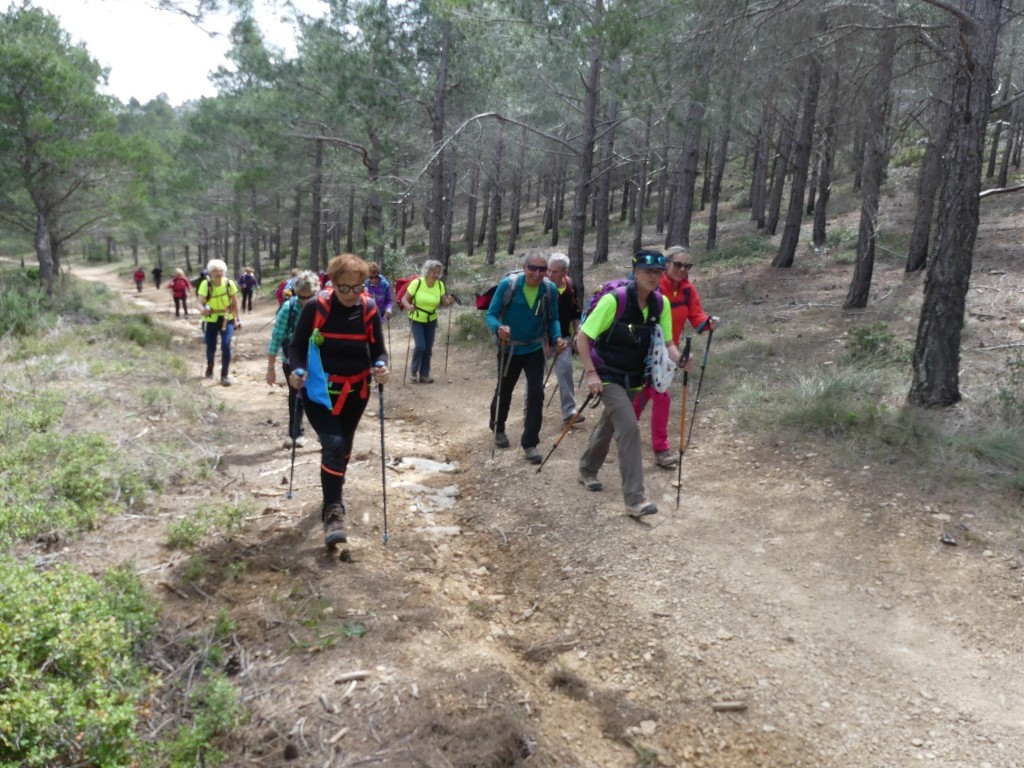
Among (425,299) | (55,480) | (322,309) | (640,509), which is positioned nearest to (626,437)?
(640,509)

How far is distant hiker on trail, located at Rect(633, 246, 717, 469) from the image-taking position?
6.43 meters

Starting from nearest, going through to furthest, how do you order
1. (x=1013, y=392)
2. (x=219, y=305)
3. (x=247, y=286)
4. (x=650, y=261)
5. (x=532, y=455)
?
(x=650, y=261)
(x=532, y=455)
(x=1013, y=392)
(x=219, y=305)
(x=247, y=286)

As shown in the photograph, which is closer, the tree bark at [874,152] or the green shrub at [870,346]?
the tree bark at [874,152]

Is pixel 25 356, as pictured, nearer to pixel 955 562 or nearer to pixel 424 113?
pixel 955 562

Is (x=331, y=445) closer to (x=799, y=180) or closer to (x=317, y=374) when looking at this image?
(x=317, y=374)

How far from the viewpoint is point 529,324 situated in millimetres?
6801

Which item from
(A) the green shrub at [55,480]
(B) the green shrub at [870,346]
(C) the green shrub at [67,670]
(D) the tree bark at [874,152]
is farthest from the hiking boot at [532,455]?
(D) the tree bark at [874,152]

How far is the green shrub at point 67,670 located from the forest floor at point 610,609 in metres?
0.44

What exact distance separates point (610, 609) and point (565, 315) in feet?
12.1

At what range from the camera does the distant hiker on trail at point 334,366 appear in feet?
15.6

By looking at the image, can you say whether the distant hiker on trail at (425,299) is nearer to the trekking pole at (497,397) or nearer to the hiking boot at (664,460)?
the trekking pole at (497,397)

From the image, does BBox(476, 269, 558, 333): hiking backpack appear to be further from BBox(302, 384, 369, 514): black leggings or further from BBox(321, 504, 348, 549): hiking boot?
BBox(321, 504, 348, 549): hiking boot

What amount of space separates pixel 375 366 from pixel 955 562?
13.9 ft

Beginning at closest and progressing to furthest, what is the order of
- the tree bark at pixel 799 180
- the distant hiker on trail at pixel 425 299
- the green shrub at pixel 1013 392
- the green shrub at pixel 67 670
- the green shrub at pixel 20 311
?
the green shrub at pixel 67 670 → the green shrub at pixel 1013 392 → the distant hiker on trail at pixel 425 299 → the green shrub at pixel 20 311 → the tree bark at pixel 799 180
